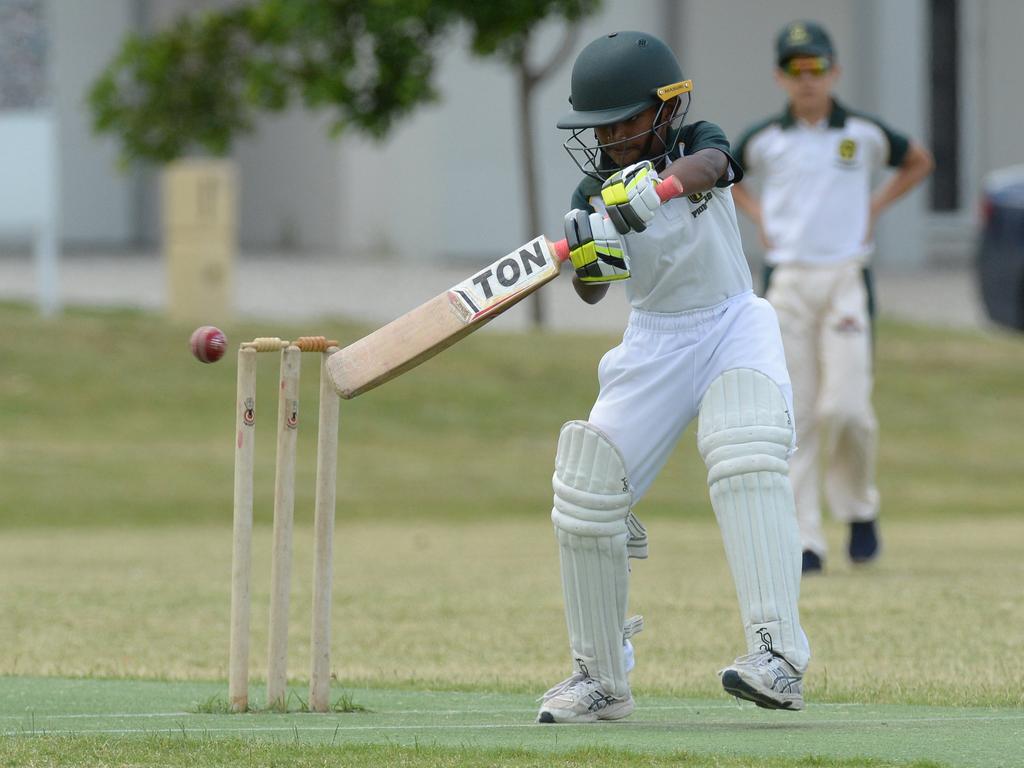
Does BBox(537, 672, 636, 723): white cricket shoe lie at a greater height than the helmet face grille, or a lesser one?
lesser

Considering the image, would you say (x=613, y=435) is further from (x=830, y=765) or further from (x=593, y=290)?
(x=830, y=765)

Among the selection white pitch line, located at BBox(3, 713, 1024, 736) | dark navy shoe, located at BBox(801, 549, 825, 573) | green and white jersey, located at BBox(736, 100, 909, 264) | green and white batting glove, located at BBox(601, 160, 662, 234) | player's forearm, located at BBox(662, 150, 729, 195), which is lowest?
white pitch line, located at BBox(3, 713, 1024, 736)

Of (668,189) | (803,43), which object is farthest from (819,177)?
(668,189)

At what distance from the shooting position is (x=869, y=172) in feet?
28.4

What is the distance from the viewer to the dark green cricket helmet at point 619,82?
15.7 feet

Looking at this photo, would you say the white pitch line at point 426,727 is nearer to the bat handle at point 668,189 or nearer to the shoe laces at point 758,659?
the shoe laces at point 758,659

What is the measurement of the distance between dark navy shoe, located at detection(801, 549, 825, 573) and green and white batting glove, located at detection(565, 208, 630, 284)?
153 inches

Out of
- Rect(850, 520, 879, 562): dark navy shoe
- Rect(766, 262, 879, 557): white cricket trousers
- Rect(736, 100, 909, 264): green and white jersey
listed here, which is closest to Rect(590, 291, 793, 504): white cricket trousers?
Rect(766, 262, 879, 557): white cricket trousers

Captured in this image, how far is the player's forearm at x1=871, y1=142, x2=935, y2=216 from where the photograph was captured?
8.78 meters

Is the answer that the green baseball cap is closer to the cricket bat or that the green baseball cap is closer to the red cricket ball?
the cricket bat

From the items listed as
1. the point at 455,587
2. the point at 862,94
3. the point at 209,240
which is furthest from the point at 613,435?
the point at 862,94

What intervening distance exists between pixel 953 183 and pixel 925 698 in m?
20.4

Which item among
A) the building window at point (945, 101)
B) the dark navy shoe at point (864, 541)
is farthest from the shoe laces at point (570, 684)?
the building window at point (945, 101)

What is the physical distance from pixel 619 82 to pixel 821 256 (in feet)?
12.5
